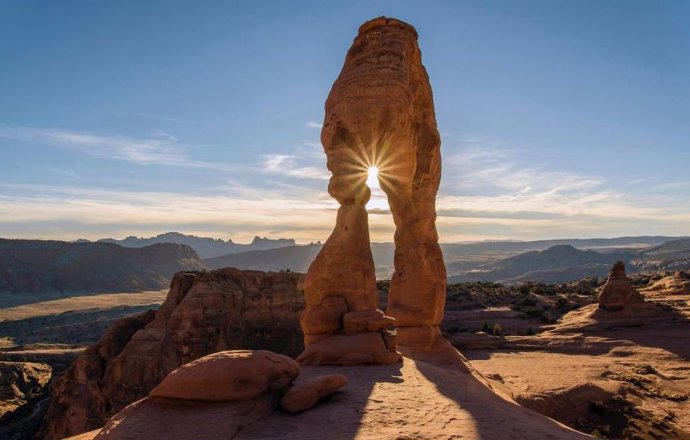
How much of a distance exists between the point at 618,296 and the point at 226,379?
2451 cm

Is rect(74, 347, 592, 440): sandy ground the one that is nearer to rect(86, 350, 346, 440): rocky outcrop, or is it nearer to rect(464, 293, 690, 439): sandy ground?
rect(86, 350, 346, 440): rocky outcrop

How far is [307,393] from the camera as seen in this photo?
6828 mm

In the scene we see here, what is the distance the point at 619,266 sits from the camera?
26938 millimetres

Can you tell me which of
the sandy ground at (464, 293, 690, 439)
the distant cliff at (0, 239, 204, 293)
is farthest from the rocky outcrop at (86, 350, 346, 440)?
the distant cliff at (0, 239, 204, 293)

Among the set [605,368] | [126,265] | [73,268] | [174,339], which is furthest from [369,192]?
[126,265]

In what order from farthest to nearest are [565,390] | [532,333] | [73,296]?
[73,296]
[532,333]
[565,390]

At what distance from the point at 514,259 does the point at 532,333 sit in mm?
131732

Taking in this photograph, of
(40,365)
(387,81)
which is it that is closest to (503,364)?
(387,81)

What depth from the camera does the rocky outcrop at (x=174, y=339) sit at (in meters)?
18.9

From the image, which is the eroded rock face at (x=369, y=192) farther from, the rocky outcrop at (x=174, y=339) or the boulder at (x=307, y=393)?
the rocky outcrop at (x=174, y=339)

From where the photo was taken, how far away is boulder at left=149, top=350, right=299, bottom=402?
21.4 ft

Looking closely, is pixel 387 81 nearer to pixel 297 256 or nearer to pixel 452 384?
pixel 452 384

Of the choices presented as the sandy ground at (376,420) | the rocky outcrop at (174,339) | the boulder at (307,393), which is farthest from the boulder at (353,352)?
the rocky outcrop at (174,339)

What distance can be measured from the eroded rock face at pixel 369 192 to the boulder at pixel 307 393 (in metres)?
3.18
